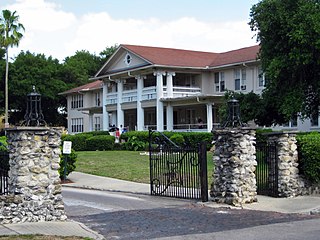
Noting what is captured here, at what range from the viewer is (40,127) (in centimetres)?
1119

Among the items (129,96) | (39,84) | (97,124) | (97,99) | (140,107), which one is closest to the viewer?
(140,107)

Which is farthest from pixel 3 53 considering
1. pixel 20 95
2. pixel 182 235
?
pixel 182 235

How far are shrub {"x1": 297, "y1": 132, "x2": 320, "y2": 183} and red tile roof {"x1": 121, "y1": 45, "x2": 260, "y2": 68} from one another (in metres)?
26.3

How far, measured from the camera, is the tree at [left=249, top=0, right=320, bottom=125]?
23.4 m

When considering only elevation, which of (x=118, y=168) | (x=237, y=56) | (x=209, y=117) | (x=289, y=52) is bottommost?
(x=118, y=168)

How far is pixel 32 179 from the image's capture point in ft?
36.3

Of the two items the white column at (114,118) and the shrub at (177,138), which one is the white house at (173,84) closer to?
the white column at (114,118)

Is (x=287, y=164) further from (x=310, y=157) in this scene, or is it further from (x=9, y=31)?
(x=9, y=31)

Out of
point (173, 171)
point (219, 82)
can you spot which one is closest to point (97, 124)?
point (219, 82)

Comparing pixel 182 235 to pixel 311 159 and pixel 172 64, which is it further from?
pixel 172 64

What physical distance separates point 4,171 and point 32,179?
2.97 feet

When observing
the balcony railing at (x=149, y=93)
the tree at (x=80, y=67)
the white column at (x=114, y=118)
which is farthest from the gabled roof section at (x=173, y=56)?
the tree at (x=80, y=67)

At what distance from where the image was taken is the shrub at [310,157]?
51.0 ft

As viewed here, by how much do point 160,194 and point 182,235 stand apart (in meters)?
6.49
